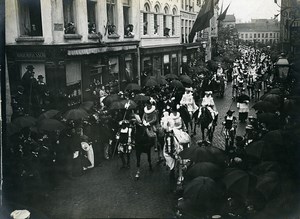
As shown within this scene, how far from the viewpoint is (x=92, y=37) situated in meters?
17.6

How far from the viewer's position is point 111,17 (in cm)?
2034

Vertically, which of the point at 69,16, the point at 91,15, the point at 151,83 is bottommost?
the point at 151,83

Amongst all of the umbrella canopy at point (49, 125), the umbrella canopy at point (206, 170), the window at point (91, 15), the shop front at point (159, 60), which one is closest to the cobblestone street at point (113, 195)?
the umbrella canopy at point (206, 170)

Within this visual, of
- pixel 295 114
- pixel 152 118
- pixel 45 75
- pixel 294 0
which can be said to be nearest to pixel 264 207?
pixel 295 114

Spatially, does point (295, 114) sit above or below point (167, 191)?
above

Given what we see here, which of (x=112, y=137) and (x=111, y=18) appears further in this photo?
(x=111, y=18)

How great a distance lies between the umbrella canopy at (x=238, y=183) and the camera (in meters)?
7.05

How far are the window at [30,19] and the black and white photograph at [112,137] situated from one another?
0.13 feet

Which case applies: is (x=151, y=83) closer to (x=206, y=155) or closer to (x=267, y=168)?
(x=206, y=155)

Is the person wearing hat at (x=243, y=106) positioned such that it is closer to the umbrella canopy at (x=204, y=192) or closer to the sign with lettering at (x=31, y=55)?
the sign with lettering at (x=31, y=55)

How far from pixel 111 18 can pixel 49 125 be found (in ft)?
38.1

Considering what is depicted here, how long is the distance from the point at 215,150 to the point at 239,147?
1467mm

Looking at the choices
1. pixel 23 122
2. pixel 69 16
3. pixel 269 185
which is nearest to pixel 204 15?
pixel 69 16

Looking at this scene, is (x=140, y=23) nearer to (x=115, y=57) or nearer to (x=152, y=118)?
(x=115, y=57)
